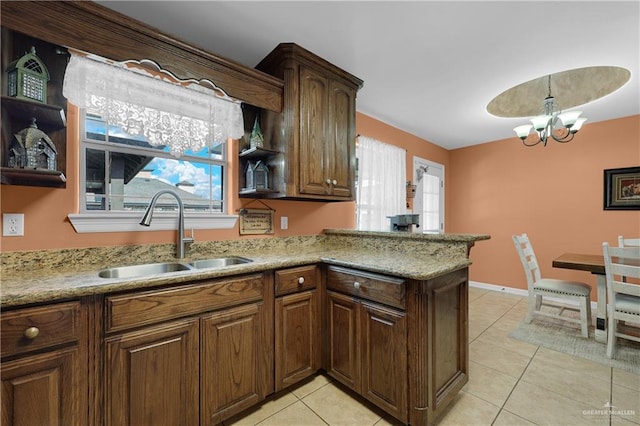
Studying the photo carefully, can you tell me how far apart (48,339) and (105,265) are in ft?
1.96

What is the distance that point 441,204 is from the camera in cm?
464

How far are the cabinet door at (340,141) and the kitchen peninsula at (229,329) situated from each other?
0.71m

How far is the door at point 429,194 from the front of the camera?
408 centimetres

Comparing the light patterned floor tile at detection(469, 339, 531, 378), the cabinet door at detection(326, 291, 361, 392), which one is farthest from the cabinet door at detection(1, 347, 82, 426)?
the light patterned floor tile at detection(469, 339, 531, 378)

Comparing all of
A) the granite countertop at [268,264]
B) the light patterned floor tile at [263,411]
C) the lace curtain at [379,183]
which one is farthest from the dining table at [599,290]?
the light patterned floor tile at [263,411]

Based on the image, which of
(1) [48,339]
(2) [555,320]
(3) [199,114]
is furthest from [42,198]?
(2) [555,320]

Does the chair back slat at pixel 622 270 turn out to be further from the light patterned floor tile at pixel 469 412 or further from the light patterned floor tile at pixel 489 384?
the light patterned floor tile at pixel 469 412

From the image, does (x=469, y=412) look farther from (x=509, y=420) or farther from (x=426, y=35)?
(x=426, y=35)

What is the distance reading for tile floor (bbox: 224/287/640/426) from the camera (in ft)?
5.07

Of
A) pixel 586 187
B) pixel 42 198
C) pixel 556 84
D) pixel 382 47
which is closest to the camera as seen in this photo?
pixel 42 198

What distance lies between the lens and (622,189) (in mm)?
3203

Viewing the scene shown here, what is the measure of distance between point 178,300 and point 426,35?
2265 millimetres

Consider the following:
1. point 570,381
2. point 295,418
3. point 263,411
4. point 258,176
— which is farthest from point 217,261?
point 570,381

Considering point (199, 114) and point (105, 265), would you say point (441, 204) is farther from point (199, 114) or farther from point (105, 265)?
point (105, 265)
